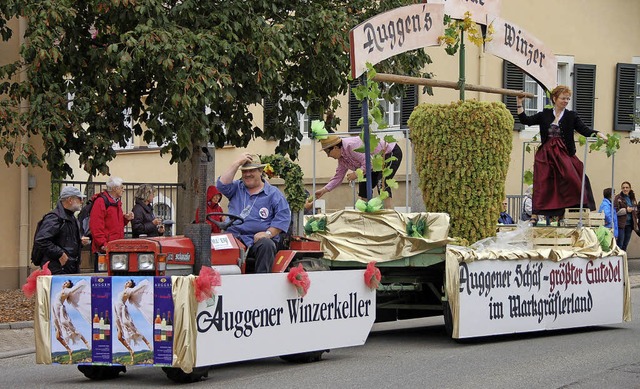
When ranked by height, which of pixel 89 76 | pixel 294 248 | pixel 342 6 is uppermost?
pixel 342 6

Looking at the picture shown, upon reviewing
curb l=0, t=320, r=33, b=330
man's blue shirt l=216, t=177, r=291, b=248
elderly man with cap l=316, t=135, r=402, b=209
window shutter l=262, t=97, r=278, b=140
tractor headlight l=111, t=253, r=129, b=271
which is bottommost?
curb l=0, t=320, r=33, b=330

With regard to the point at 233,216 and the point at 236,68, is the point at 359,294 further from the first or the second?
the point at 236,68

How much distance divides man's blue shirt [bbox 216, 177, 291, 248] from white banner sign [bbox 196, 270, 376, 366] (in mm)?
690

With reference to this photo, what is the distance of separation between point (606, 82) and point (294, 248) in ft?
63.4

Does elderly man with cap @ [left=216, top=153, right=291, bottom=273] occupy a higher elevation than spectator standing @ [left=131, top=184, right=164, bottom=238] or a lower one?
higher

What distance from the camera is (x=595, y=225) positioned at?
1415cm

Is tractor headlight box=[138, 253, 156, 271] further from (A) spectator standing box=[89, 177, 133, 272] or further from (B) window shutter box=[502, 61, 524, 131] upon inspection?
(B) window shutter box=[502, 61, 524, 131]

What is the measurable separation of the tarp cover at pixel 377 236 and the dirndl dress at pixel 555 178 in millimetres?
2420

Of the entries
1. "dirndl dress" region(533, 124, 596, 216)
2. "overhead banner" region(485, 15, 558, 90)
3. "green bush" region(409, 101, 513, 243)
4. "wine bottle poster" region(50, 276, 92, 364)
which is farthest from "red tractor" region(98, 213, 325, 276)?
"dirndl dress" region(533, 124, 596, 216)

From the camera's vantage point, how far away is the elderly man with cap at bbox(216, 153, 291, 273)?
11.1 metres

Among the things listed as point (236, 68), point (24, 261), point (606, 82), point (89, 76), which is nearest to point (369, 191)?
point (236, 68)

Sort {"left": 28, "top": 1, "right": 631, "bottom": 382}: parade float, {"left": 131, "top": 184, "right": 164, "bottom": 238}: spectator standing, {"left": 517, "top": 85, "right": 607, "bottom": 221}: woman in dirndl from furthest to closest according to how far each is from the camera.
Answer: {"left": 131, "top": 184, "right": 164, "bottom": 238}: spectator standing, {"left": 517, "top": 85, "right": 607, "bottom": 221}: woman in dirndl, {"left": 28, "top": 1, "right": 631, "bottom": 382}: parade float

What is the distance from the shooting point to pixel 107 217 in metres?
15.1

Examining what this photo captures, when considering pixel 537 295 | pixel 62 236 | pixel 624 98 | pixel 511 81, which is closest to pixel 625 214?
pixel 511 81
